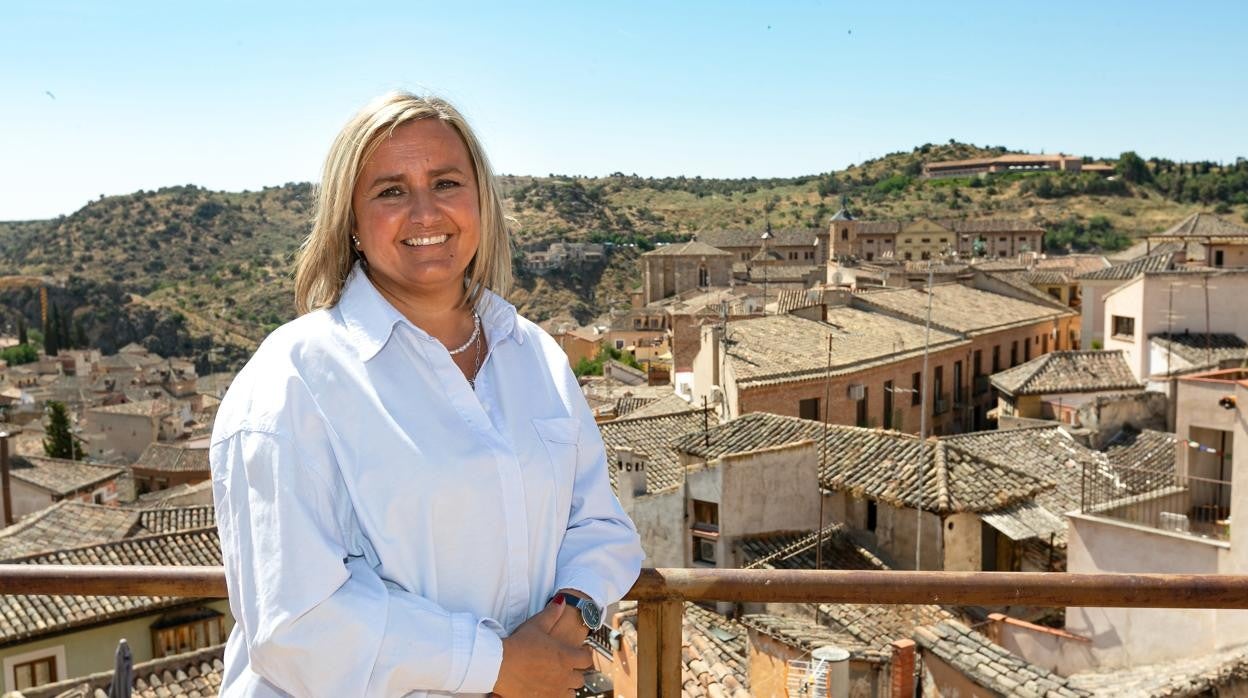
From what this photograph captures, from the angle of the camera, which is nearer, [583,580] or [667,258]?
[583,580]

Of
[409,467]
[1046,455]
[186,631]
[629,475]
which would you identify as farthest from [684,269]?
[409,467]

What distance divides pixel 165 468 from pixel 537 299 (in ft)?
137

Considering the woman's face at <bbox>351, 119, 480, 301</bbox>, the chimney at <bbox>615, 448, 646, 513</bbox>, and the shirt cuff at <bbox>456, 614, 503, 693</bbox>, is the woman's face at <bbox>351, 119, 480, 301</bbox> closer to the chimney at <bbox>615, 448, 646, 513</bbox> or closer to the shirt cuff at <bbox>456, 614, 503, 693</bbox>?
the shirt cuff at <bbox>456, 614, 503, 693</bbox>

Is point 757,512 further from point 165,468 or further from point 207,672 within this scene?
point 165,468

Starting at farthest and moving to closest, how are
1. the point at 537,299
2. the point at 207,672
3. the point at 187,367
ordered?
the point at 537,299
the point at 187,367
the point at 207,672

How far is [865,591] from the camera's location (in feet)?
7.05

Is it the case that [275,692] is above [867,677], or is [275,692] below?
above

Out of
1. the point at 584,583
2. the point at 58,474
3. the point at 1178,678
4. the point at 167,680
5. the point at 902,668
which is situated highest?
the point at 584,583

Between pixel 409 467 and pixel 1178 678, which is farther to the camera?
pixel 1178 678

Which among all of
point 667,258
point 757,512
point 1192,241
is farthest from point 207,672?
point 667,258

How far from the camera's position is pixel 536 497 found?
181cm

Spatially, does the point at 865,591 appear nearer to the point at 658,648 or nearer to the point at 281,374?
the point at 658,648

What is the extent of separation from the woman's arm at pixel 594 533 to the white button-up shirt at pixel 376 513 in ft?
0.04

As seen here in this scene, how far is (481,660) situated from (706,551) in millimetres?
11602
